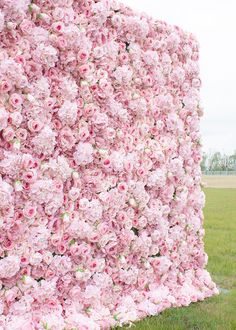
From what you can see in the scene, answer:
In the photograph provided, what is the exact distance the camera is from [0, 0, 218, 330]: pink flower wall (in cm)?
534

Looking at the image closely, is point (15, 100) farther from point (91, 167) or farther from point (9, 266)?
point (9, 266)

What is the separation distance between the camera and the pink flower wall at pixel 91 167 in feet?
17.5

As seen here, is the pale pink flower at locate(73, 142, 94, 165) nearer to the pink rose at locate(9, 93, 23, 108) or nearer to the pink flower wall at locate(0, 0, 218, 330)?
the pink flower wall at locate(0, 0, 218, 330)

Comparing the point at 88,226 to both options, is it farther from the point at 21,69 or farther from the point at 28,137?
the point at 21,69

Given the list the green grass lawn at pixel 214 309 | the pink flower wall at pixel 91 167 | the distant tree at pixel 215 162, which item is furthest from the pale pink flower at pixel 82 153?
the distant tree at pixel 215 162

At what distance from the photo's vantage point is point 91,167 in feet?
19.7

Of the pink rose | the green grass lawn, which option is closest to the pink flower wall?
the pink rose

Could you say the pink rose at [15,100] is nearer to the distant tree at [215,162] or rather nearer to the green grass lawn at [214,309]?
the green grass lawn at [214,309]

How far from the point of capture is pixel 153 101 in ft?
22.9

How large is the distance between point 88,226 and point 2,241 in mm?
939

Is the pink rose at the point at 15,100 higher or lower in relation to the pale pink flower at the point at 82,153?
higher

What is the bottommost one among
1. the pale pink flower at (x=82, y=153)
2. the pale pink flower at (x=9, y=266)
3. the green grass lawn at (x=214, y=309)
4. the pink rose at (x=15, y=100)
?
the green grass lawn at (x=214, y=309)

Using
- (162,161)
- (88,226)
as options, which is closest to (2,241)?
(88,226)

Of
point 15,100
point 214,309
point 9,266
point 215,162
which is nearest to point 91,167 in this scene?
point 15,100
